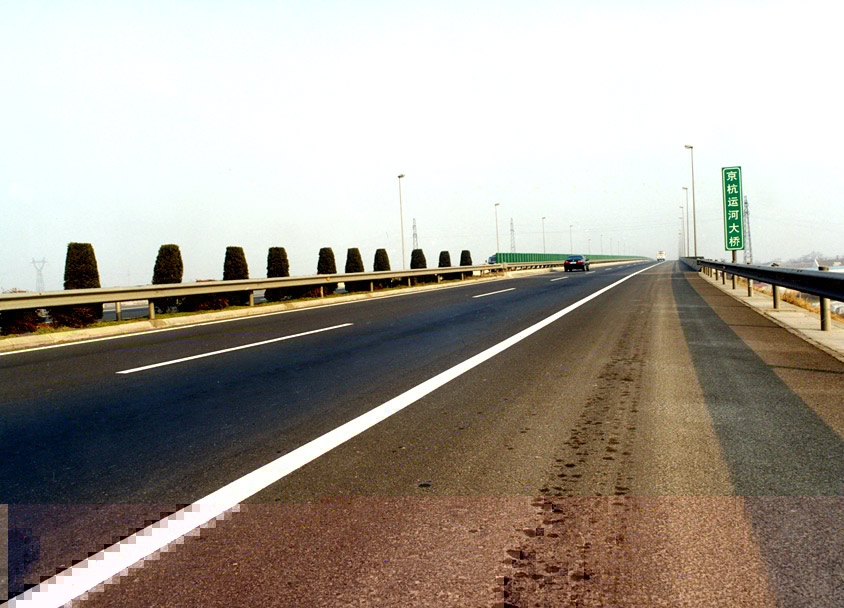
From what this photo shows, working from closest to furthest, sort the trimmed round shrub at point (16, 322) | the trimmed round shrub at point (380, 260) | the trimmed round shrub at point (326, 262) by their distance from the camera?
the trimmed round shrub at point (16, 322) < the trimmed round shrub at point (326, 262) < the trimmed round shrub at point (380, 260)

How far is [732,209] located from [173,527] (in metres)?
23.6

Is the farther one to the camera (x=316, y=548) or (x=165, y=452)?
(x=165, y=452)

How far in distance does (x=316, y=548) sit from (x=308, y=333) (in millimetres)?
8804

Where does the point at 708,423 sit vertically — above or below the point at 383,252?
below

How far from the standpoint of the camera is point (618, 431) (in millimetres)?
4645

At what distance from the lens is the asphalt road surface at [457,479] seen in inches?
99.3

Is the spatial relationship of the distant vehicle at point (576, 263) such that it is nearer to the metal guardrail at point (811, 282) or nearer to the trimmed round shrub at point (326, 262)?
the trimmed round shrub at point (326, 262)

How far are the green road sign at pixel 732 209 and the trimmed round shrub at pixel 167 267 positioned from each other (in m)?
18.1

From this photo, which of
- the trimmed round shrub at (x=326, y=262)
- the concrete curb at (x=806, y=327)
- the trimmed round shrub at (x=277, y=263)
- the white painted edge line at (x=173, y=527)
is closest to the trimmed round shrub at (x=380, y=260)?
the trimmed round shrub at (x=326, y=262)

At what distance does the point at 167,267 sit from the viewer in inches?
746

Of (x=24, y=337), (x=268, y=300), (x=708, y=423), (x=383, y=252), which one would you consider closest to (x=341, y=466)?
(x=708, y=423)

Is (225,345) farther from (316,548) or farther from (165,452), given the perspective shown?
(316,548)

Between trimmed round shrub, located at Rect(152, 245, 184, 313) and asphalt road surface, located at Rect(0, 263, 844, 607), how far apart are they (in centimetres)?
1147

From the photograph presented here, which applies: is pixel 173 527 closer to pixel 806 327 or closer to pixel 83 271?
pixel 806 327
